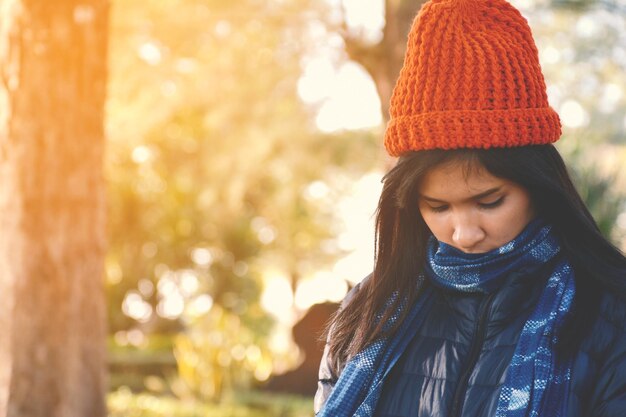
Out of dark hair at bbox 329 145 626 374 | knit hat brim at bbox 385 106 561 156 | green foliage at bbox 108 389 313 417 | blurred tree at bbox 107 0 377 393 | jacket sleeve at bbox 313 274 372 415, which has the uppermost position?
blurred tree at bbox 107 0 377 393

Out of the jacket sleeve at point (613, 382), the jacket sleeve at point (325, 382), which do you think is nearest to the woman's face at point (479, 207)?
the jacket sleeve at point (613, 382)

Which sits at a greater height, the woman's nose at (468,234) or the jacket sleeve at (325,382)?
the woman's nose at (468,234)

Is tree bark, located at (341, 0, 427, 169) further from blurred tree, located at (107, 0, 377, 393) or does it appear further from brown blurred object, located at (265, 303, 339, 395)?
brown blurred object, located at (265, 303, 339, 395)

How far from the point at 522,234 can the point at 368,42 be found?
5.70 metres

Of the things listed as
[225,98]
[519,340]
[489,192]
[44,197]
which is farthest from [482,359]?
[225,98]

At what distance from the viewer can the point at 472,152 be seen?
2.04m

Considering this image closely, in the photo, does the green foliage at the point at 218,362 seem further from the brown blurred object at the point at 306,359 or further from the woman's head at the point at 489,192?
the woman's head at the point at 489,192

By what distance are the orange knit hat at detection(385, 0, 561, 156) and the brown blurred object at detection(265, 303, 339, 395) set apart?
8374 mm

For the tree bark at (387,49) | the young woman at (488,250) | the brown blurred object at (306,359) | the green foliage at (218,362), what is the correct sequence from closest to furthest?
1. the young woman at (488,250)
2. the tree bark at (387,49)
3. the brown blurred object at (306,359)
4. the green foliage at (218,362)

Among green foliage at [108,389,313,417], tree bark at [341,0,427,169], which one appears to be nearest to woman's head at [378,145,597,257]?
tree bark at [341,0,427,169]

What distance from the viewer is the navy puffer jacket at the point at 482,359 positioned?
187cm

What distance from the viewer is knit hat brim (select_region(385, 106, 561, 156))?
202 centimetres

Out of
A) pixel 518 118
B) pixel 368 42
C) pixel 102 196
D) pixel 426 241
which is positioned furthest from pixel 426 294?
pixel 368 42

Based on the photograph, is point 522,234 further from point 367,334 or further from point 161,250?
point 161,250
